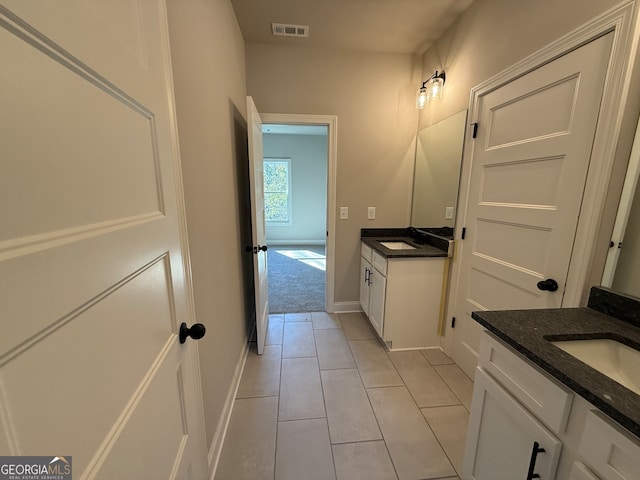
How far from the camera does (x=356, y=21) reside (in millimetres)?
2123

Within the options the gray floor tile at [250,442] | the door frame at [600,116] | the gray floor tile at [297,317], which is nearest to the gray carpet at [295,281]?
the gray floor tile at [297,317]

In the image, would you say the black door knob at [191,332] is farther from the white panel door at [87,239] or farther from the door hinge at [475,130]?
the door hinge at [475,130]

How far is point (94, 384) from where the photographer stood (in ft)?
1.45

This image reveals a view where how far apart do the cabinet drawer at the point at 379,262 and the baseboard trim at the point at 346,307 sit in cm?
73

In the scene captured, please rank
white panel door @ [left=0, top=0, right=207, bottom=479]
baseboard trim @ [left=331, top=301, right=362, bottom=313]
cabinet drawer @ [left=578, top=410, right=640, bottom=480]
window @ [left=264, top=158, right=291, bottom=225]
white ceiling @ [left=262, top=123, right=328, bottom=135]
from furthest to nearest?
window @ [left=264, top=158, right=291, bottom=225] < white ceiling @ [left=262, top=123, right=328, bottom=135] < baseboard trim @ [left=331, top=301, right=362, bottom=313] < cabinet drawer @ [left=578, top=410, right=640, bottom=480] < white panel door @ [left=0, top=0, right=207, bottom=479]

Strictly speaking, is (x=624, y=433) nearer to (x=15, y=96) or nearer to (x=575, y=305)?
(x=575, y=305)

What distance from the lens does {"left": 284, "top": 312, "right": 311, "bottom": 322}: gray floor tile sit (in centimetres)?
287

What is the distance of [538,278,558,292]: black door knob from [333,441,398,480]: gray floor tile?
122 centimetres

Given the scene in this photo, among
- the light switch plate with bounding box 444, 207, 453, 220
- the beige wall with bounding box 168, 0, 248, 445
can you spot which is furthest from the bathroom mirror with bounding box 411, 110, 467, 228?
the beige wall with bounding box 168, 0, 248, 445

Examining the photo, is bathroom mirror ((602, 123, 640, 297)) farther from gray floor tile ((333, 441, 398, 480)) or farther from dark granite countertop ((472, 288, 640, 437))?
gray floor tile ((333, 441, 398, 480))

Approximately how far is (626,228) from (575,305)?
0.39m

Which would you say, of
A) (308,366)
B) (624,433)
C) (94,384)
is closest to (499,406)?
(624,433)

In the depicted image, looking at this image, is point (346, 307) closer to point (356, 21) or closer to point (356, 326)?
point (356, 326)

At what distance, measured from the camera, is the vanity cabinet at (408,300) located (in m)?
2.22
